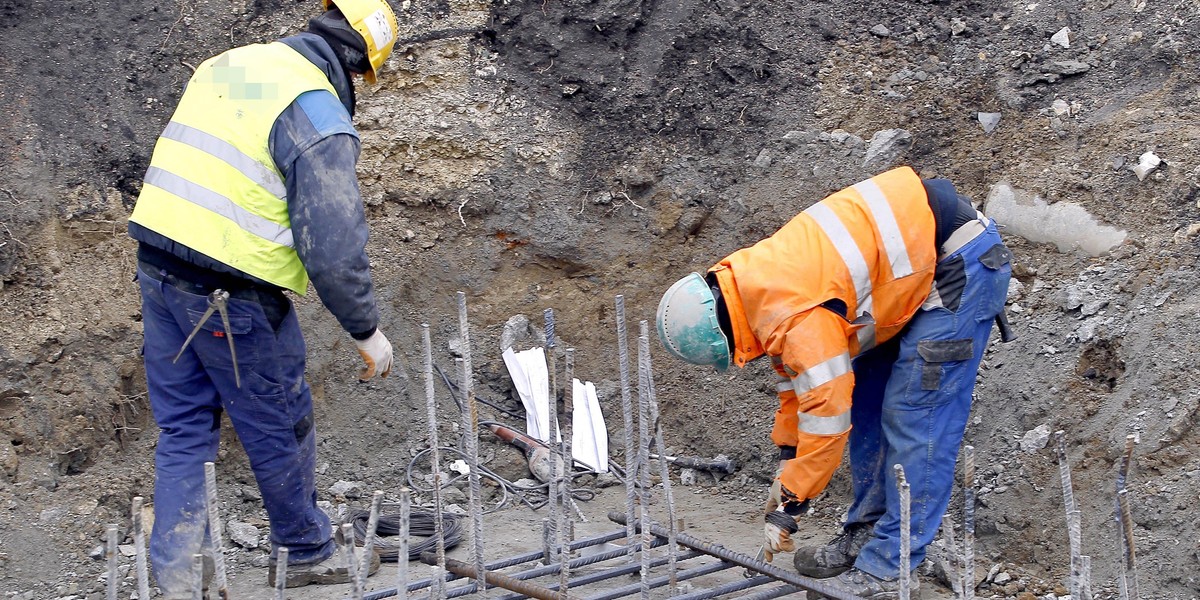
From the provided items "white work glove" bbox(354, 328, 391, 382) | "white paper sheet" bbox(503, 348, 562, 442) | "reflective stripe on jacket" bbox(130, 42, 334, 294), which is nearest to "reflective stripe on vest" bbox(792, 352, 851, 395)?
"white work glove" bbox(354, 328, 391, 382)

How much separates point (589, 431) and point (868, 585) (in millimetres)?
1905

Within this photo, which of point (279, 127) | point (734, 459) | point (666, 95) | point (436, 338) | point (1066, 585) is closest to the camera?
point (279, 127)

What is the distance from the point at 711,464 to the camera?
530 centimetres

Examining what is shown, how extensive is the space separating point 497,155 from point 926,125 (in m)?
2.23

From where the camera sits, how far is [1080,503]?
13.4 ft

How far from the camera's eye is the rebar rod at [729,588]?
375 centimetres

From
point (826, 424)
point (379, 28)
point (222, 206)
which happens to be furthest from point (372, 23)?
point (826, 424)

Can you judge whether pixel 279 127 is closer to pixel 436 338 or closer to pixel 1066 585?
pixel 436 338

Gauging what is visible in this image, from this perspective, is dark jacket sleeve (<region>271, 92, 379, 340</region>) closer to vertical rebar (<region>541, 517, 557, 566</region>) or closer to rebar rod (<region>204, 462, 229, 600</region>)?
rebar rod (<region>204, 462, 229, 600</region>)

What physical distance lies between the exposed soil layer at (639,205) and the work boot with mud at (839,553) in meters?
0.50

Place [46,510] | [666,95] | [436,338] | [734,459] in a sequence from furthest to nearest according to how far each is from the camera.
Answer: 1. [666,95]
2. [436,338]
3. [734,459]
4. [46,510]

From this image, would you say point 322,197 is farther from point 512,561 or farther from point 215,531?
point 512,561

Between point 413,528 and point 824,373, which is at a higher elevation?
point 824,373

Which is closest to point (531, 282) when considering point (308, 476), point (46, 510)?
point (308, 476)
